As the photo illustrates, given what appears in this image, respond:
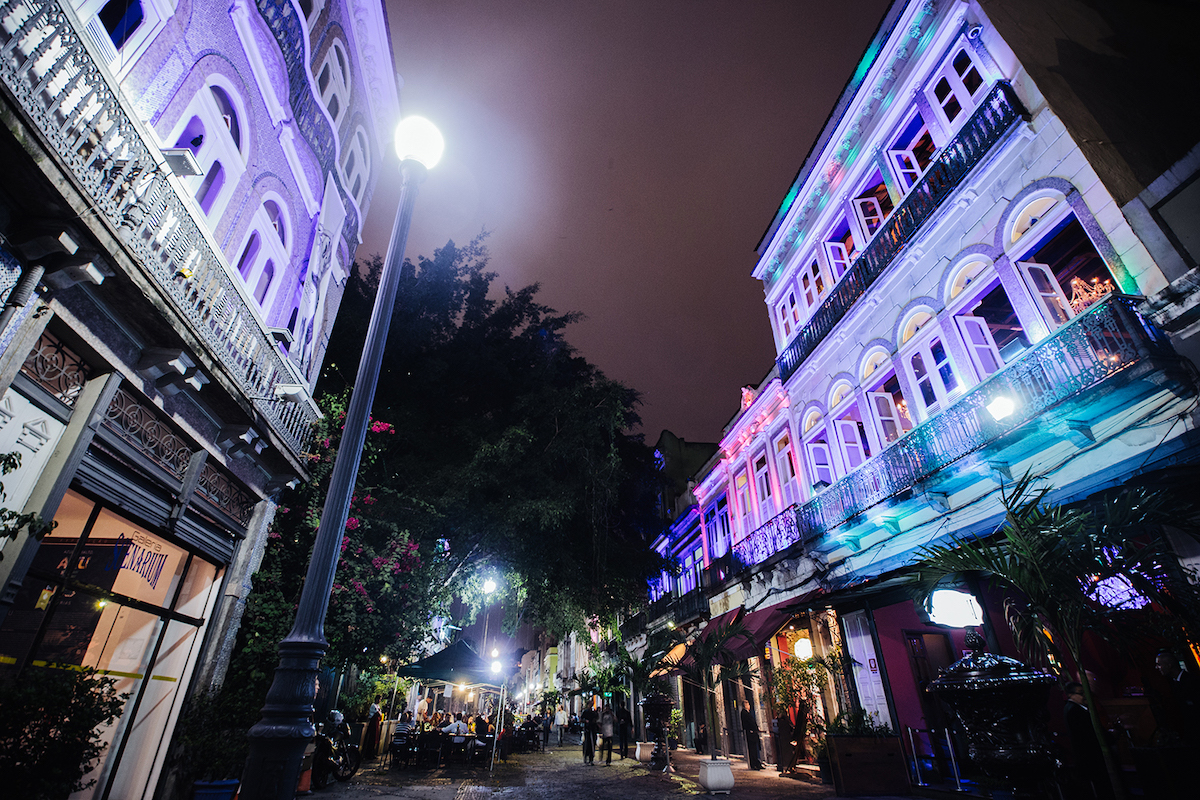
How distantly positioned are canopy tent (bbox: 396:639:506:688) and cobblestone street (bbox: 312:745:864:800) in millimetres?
2110

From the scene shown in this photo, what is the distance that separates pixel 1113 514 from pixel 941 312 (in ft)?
22.4

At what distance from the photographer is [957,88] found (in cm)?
1080

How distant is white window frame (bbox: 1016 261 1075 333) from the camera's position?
27.8ft

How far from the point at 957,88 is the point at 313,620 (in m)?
14.0

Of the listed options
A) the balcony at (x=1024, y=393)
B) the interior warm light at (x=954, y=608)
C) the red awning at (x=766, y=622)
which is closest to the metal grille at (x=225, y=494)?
the interior warm light at (x=954, y=608)

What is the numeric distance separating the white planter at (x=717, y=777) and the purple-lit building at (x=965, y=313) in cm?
337

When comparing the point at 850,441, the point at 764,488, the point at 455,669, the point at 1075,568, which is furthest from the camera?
the point at 764,488

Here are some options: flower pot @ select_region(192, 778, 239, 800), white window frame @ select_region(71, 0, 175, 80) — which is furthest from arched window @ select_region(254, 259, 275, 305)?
flower pot @ select_region(192, 778, 239, 800)

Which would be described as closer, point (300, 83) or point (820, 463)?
point (300, 83)

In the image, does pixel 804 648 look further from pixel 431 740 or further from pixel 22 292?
pixel 22 292

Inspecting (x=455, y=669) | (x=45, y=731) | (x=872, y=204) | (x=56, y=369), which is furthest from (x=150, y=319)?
(x=872, y=204)

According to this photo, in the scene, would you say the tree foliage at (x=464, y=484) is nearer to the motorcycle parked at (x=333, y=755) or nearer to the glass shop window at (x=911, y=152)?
the motorcycle parked at (x=333, y=755)

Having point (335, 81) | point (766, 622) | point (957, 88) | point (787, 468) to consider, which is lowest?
point (766, 622)

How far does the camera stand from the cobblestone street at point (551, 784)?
9320mm
